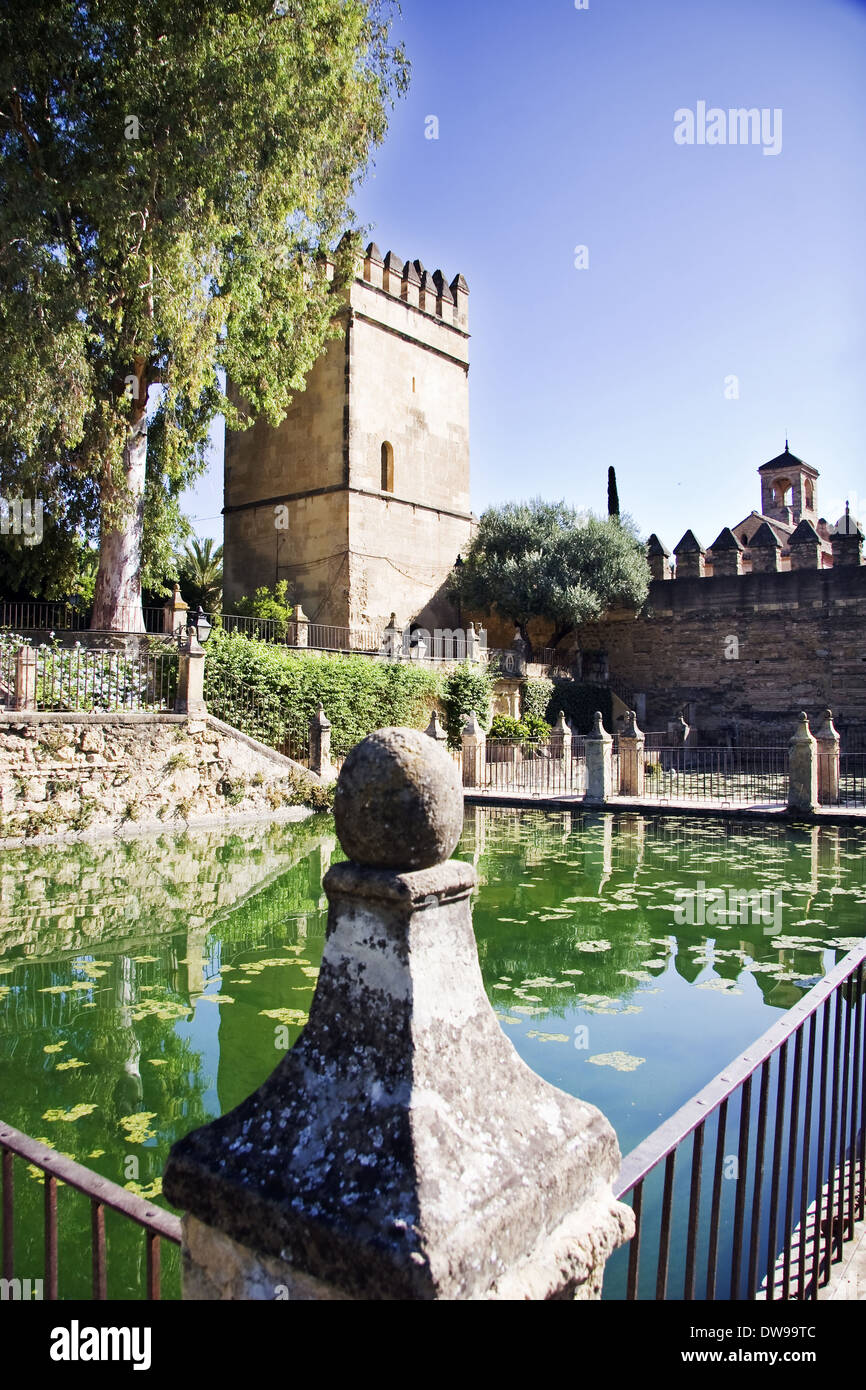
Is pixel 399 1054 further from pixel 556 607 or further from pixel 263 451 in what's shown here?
pixel 263 451

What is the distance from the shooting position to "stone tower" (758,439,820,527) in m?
41.2

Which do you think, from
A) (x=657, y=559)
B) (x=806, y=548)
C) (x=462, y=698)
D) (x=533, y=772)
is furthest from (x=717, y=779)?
(x=657, y=559)

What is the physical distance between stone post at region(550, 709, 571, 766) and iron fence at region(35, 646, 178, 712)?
8.77m

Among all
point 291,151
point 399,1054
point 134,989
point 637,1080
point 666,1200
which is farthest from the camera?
point 291,151

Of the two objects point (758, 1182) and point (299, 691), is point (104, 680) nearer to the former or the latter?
point (299, 691)

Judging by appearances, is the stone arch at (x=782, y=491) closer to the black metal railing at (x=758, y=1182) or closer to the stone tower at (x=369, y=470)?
the stone tower at (x=369, y=470)

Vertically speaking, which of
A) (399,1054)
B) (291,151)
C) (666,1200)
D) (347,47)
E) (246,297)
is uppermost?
(347,47)

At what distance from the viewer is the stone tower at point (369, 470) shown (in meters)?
26.6

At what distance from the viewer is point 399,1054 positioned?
4.85ft

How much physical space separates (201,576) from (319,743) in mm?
19519

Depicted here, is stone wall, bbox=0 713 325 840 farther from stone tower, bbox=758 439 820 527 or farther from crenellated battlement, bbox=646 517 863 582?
stone tower, bbox=758 439 820 527

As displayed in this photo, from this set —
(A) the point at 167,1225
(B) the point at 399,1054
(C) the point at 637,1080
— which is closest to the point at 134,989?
(C) the point at 637,1080

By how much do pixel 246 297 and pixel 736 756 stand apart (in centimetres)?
1835

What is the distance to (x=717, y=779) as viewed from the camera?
20.8m
